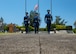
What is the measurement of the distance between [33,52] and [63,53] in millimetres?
443

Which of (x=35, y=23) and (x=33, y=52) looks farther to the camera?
(x=35, y=23)

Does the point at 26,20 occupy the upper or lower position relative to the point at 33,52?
upper

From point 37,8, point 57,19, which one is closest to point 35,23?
point 37,8

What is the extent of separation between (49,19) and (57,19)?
246 ft

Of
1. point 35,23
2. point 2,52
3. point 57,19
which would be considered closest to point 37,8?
point 35,23

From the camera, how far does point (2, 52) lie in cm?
432

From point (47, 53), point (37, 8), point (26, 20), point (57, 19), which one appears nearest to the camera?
point (47, 53)

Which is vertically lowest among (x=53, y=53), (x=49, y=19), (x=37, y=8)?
(x=53, y=53)

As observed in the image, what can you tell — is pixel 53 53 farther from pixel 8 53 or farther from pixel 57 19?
pixel 57 19

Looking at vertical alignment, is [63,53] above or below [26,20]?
below

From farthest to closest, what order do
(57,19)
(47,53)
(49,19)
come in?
1. (57,19)
2. (49,19)
3. (47,53)

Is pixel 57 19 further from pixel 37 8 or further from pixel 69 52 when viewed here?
pixel 69 52

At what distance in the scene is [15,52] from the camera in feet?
14.2

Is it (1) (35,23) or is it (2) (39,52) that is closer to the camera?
(2) (39,52)
